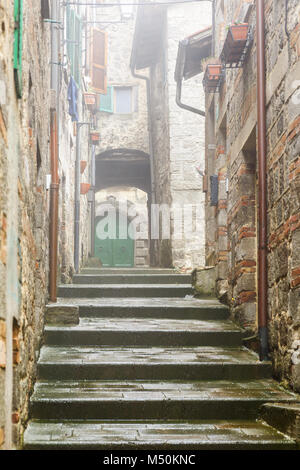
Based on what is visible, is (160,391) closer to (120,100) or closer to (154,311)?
(154,311)

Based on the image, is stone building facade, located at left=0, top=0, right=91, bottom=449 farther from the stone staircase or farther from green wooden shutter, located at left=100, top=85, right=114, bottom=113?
green wooden shutter, located at left=100, top=85, right=114, bottom=113

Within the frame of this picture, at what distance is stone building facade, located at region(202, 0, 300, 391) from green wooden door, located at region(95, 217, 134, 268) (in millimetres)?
12585

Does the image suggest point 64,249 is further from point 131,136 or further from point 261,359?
point 131,136

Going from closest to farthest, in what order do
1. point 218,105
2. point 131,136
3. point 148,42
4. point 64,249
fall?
point 218,105 → point 64,249 → point 148,42 → point 131,136

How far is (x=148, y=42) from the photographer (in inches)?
566

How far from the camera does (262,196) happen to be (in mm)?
5285

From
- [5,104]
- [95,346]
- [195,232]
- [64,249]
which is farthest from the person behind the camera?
[195,232]

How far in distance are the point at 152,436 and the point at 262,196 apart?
228cm

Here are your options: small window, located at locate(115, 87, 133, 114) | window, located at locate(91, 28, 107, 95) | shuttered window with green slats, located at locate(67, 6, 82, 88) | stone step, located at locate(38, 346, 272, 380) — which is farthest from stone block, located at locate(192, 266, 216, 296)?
small window, located at locate(115, 87, 133, 114)

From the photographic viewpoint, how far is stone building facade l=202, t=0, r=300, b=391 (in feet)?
14.7

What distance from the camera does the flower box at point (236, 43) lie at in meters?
5.95

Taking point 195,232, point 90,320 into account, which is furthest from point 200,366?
point 195,232

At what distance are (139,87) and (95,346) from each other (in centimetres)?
1259

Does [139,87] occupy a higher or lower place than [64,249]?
higher
